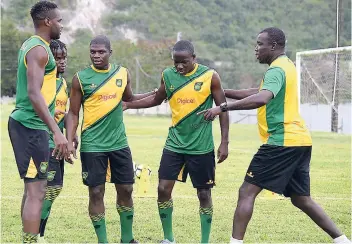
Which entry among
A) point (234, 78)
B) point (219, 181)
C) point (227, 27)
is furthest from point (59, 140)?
point (227, 27)

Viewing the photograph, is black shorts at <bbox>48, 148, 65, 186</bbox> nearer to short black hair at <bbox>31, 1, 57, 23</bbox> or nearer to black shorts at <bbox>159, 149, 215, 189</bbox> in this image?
black shorts at <bbox>159, 149, 215, 189</bbox>

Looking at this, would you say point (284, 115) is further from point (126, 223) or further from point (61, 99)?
point (61, 99)

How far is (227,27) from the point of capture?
8944 cm

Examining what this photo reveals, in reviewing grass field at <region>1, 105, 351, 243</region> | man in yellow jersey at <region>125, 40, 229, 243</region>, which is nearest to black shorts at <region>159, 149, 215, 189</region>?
man in yellow jersey at <region>125, 40, 229, 243</region>

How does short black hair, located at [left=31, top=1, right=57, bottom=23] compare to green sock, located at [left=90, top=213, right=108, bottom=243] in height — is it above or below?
above

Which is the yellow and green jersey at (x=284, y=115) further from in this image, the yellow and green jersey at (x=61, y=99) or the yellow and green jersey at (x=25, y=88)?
the yellow and green jersey at (x=61, y=99)

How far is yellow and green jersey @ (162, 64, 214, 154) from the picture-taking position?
27.8 feet

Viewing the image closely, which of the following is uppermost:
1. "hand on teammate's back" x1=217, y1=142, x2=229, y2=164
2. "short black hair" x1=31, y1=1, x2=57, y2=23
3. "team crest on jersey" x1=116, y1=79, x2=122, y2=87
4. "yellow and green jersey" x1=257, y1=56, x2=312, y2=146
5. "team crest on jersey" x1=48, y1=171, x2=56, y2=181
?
"short black hair" x1=31, y1=1, x2=57, y2=23

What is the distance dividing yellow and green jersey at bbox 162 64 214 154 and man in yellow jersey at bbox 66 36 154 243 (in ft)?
1.99

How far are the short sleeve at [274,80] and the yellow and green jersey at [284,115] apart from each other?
→ 41mm

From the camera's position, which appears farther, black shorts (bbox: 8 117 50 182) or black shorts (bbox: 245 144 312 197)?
black shorts (bbox: 245 144 312 197)

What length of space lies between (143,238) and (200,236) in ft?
2.22

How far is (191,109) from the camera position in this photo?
8.48 meters

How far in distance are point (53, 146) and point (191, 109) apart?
1621mm
